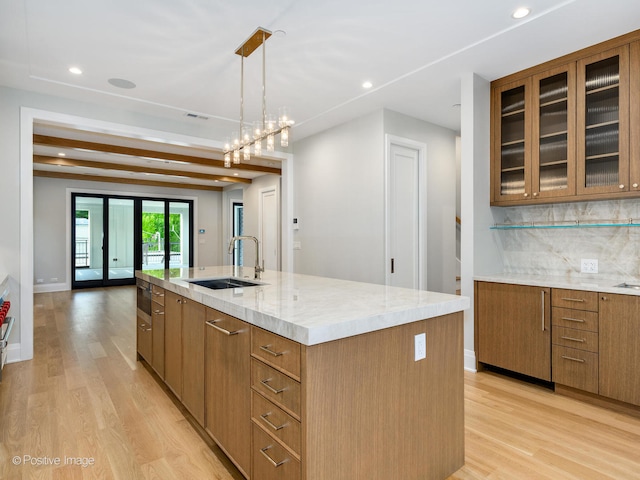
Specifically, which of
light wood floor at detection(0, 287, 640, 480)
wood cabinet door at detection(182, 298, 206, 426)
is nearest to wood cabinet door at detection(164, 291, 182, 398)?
wood cabinet door at detection(182, 298, 206, 426)

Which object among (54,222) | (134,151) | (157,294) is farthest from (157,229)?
(157,294)

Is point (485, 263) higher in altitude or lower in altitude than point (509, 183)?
lower

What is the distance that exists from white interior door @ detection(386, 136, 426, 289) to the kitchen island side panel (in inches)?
97.5

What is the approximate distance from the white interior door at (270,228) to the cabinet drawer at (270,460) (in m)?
5.50

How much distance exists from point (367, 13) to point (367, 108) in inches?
71.7

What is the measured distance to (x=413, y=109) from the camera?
433cm

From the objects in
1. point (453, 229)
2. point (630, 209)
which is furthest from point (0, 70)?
point (630, 209)

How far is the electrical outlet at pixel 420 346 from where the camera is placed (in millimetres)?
1687

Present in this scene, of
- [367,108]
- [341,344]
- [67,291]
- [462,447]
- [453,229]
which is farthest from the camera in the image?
[67,291]

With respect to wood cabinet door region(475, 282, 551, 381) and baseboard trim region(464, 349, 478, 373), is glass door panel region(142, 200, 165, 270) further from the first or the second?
wood cabinet door region(475, 282, 551, 381)

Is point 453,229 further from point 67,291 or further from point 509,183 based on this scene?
point 67,291

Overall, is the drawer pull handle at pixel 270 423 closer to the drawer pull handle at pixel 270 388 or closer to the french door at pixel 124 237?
the drawer pull handle at pixel 270 388

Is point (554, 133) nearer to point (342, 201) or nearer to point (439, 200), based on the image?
point (439, 200)

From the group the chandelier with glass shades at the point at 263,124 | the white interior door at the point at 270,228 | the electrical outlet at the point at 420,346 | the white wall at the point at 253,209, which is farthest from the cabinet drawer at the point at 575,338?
the white wall at the point at 253,209
